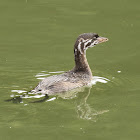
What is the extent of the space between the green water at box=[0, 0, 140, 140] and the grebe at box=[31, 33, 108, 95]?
328 millimetres

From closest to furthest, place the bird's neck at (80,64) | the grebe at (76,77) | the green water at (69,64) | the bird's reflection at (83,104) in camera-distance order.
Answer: the green water at (69,64) → the bird's reflection at (83,104) → the grebe at (76,77) → the bird's neck at (80,64)

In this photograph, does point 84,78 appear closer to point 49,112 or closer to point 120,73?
point 120,73

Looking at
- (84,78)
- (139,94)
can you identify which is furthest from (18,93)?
(139,94)

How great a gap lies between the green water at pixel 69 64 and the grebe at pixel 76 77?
328 millimetres

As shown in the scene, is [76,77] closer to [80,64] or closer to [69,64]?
[80,64]

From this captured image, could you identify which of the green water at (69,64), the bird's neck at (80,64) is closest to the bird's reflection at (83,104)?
the green water at (69,64)

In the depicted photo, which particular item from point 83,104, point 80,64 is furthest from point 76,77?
point 83,104

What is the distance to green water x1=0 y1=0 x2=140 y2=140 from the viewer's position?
30.7 feet

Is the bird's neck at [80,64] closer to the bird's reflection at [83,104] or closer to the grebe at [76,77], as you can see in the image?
the grebe at [76,77]

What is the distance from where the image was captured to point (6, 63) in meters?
13.1

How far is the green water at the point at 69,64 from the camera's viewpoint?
9.35 metres

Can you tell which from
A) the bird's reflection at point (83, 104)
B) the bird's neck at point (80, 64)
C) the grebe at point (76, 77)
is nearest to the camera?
the bird's reflection at point (83, 104)

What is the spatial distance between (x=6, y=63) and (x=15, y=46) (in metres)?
1.46

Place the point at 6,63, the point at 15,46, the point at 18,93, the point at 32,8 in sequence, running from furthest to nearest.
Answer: the point at 32,8, the point at 15,46, the point at 6,63, the point at 18,93
